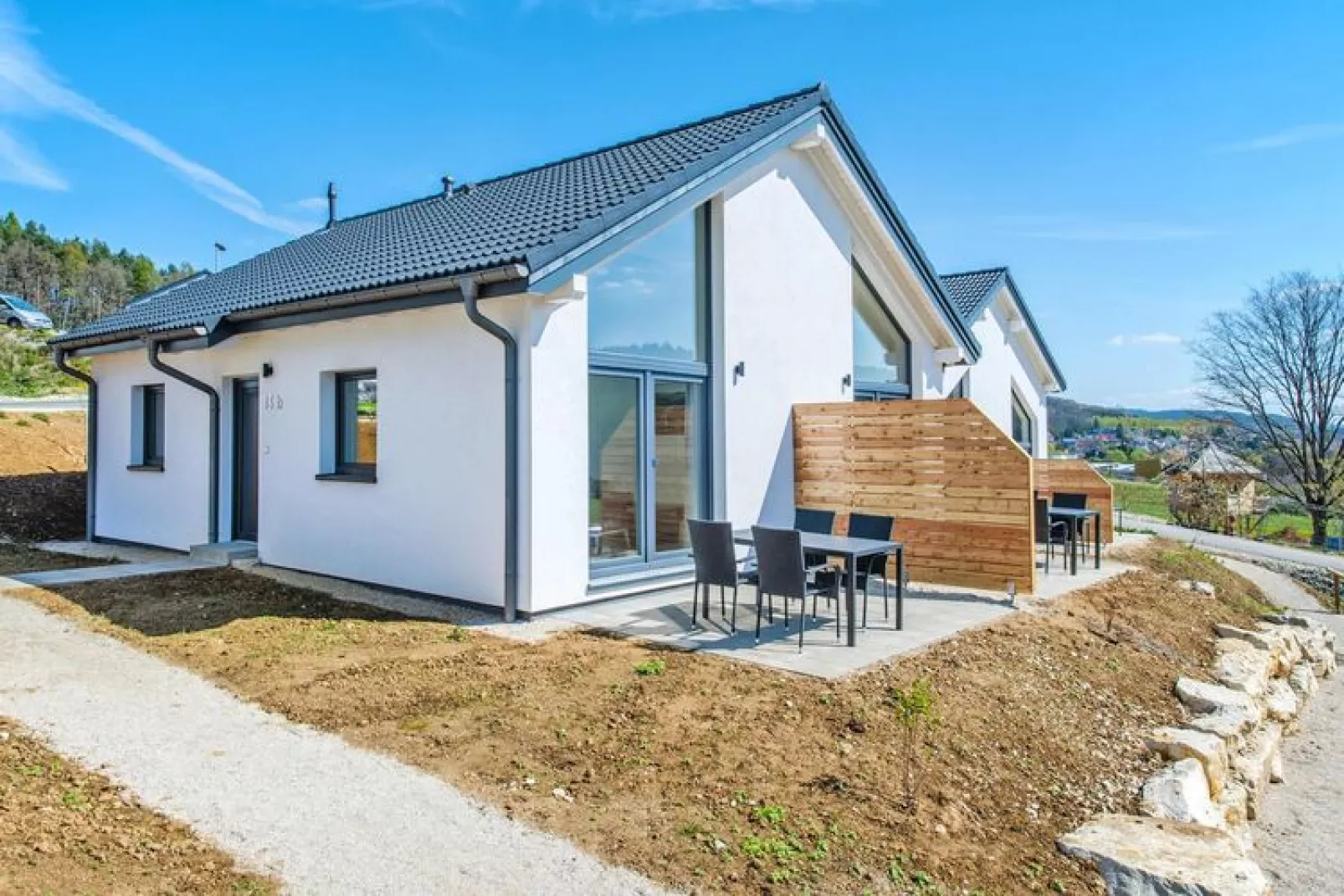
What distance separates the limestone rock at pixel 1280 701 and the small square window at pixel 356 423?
10.4 metres

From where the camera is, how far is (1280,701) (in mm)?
8805

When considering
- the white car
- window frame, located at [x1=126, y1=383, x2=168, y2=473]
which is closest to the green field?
window frame, located at [x1=126, y1=383, x2=168, y2=473]

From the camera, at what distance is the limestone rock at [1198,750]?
Answer: 18.9ft

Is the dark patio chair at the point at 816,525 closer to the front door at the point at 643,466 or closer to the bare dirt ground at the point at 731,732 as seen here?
the front door at the point at 643,466

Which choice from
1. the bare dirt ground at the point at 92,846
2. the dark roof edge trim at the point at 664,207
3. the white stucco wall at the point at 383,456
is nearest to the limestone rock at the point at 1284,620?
the dark roof edge trim at the point at 664,207

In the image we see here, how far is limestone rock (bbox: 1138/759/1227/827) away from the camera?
16.1 ft

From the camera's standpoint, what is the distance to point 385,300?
8.30 meters

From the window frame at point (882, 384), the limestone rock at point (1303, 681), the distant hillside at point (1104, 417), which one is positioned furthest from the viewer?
the distant hillside at point (1104, 417)

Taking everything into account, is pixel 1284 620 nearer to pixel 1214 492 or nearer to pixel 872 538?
pixel 872 538

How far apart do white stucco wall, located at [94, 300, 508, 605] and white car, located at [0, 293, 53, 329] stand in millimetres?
26810

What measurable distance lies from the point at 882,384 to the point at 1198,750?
8.91 m

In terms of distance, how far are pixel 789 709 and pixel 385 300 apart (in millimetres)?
5855

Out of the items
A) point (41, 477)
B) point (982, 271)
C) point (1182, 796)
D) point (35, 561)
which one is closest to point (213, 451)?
point (35, 561)

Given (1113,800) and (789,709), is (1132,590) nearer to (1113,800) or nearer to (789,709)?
(1113,800)
